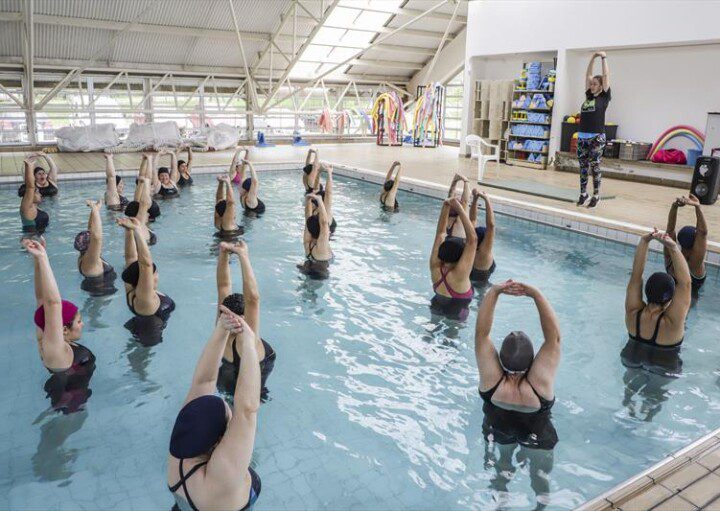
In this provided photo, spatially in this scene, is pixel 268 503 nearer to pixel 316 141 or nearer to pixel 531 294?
pixel 531 294

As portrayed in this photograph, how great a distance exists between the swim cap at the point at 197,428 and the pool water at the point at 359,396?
3.75 ft

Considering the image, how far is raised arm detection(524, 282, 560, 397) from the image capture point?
112 inches

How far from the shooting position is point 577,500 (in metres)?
3.02

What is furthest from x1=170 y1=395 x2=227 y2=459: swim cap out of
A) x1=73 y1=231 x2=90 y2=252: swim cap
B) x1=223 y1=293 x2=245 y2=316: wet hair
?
x1=73 y1=231 x2=90 y2=252: swim cap

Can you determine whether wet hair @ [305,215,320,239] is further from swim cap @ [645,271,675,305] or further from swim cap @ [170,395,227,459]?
swim cap @ [170,395,227,459]

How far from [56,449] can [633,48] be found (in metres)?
13.1

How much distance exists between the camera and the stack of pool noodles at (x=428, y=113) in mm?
18938

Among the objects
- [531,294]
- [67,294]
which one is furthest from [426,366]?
[67,294]

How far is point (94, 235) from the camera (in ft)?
17.1

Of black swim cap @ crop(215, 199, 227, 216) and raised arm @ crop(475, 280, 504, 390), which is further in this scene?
black swim cap @ crop(215, 199, 227, 216)

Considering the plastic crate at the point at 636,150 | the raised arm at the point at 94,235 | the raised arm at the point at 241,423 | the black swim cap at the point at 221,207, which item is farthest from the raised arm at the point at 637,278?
the plastic crate at the point at 636,150

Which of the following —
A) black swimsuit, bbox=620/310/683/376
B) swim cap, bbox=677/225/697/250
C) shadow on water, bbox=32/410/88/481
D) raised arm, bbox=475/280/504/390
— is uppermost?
swim cap, bbox=677/225/697/250

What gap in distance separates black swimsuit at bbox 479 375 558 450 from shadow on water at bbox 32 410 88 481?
7.61 ft

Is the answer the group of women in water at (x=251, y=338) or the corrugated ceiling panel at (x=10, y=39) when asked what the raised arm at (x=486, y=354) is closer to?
the group of women in water at (x=251, y=338)
